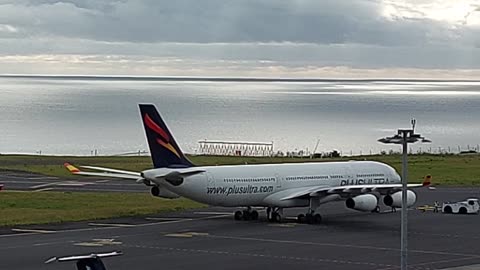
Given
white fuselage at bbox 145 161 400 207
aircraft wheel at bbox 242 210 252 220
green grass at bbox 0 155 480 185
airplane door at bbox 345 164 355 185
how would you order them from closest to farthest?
white fuselage at bbox 145 161 400 207, aircraft wheel at bbox 242 210 252 220, airplane door at bbox 345 164 355 185, green grass at bbox 0 155 480 185

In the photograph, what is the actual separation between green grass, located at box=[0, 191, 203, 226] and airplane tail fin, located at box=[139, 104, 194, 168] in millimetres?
6339

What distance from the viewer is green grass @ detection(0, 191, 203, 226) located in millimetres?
58938

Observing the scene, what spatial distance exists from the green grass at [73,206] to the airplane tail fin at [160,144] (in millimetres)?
6339

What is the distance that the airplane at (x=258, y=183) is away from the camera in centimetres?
5650

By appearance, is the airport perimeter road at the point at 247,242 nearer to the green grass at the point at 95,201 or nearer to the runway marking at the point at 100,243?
the runway marking at the point at 100,243

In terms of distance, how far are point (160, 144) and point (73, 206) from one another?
1148cm

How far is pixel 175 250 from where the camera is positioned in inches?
1843

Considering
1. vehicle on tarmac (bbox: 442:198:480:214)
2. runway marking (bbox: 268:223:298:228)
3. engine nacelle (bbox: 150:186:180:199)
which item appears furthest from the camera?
vehicle on tarmac (bbox: 442:198:480:214)

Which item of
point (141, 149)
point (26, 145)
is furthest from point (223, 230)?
point (26, 145)

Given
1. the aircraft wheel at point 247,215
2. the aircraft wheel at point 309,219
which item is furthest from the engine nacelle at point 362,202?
the aircraft wheel at point 247,215

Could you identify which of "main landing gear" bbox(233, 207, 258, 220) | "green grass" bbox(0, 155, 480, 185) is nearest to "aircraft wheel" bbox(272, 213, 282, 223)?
"main landing gear" bbox(233, 207, 258, 220)

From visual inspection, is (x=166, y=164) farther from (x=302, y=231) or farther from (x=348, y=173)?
(x=348, y=173)

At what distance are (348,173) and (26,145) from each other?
13979 cm

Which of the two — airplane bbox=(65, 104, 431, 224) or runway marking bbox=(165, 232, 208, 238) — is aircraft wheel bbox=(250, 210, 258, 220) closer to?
airplane bbox=(65, 104, 431, 224)
